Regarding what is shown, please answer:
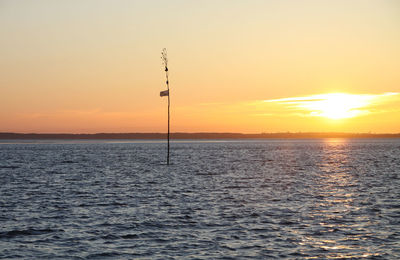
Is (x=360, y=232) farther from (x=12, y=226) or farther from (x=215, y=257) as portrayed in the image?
(x=12, y=226)

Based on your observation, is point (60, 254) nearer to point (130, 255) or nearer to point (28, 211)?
point (130, 255)

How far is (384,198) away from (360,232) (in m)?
13.3

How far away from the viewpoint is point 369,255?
58.0ft

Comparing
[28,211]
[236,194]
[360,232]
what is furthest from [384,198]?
[28,211]

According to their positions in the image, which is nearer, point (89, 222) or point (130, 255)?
point (130, 255)

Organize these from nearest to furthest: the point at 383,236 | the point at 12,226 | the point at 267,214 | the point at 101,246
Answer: the point at 101,246 → the point at 383,236 → the point at 12,226 → the point at 267,214

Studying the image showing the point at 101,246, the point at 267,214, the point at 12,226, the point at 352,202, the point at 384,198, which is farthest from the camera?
the point at 384,198

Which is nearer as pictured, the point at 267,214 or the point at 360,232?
the point at 360,232

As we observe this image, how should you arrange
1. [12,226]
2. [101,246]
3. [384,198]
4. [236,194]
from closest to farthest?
[101,246] → [12,226] → [384,198] → [236,194]

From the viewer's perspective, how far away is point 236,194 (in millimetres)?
36531

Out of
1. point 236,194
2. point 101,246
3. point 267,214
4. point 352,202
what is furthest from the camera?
point 236,194

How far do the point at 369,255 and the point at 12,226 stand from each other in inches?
644

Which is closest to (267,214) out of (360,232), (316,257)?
(360,232)

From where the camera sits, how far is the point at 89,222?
24484 millimetres
